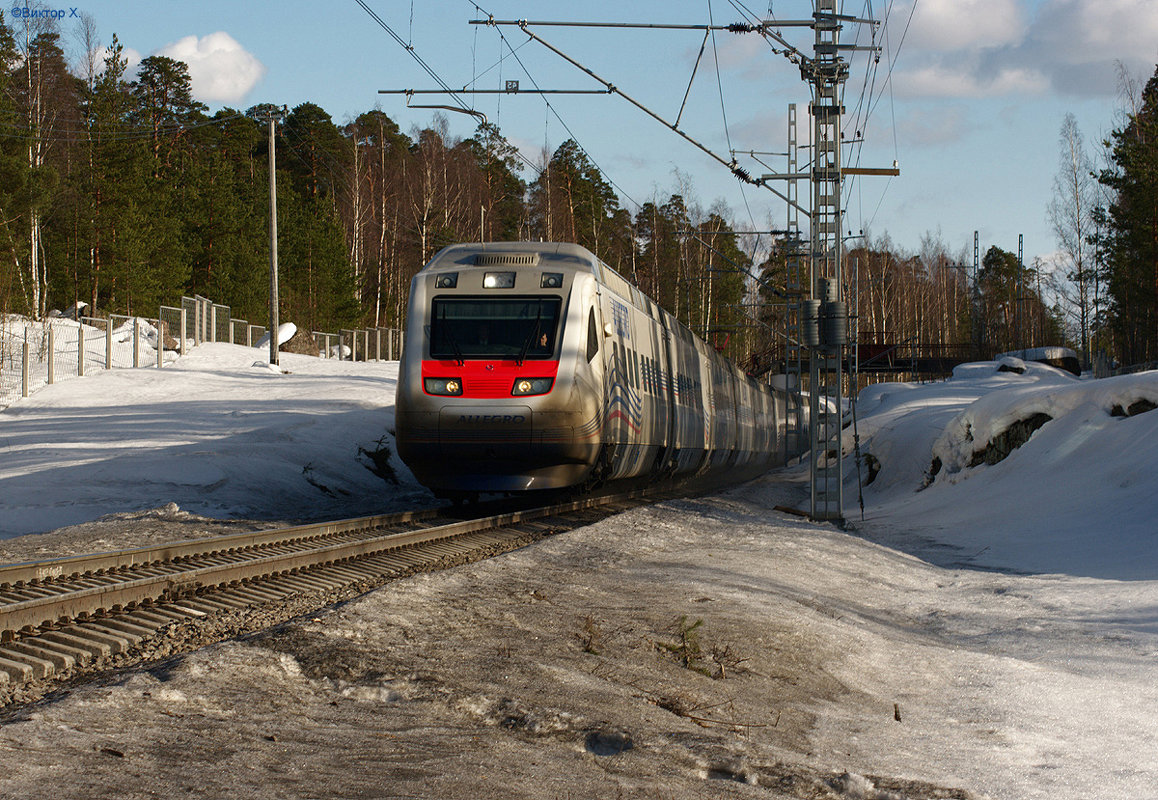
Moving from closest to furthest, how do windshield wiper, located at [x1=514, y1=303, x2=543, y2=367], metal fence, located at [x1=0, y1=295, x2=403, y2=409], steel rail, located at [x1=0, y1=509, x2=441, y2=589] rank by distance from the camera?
steel rail, located at [x1=0, y1=509, x2=441, y2=589] < windshield wiper, located at [x1=514, y1=303, x2=543, y2=367] < metal fence, located at [x1=0, y1=295, x2=403, y2=409]

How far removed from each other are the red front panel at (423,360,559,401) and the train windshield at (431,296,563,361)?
11 cm

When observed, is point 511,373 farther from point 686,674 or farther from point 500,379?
point 686,674

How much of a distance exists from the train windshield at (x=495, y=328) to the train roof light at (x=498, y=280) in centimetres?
19

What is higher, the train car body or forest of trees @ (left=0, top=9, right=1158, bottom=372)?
forest of trees @ (left=0, top=9, right=1158, bottom=372)

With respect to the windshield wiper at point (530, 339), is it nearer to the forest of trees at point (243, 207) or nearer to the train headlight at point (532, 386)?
the train headlight at point (532, 386)

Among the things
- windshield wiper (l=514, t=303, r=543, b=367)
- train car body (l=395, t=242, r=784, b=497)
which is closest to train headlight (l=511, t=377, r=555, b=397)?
train car body (l=395, t=242, r=784, b=497)

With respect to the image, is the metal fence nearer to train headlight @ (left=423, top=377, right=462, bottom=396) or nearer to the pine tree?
train headlight @ (left=423, top=377, right=462, bottom=396)

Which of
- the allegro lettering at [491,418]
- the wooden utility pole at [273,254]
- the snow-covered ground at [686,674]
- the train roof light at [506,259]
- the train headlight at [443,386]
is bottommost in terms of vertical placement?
the snow-covered ground at [686,674]

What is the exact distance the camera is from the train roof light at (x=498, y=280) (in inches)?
552

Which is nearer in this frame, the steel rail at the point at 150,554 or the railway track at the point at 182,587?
the railway track at the point at 182,587

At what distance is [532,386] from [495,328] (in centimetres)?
96

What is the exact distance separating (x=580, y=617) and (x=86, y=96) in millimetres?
52444

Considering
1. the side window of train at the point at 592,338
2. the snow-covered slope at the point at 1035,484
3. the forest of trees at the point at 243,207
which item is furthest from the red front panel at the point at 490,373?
the forest of trees at the point at 243,207

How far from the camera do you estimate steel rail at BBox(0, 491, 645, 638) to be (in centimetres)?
630
